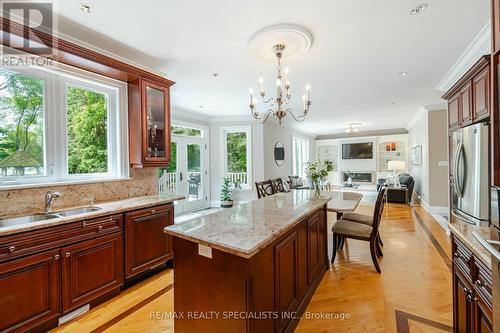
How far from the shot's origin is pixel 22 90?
2.34 m

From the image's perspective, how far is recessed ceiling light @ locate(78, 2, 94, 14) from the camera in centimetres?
197

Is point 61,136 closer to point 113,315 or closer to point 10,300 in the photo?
point 10,300

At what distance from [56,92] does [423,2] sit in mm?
3672

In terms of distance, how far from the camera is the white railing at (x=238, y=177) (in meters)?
7.07

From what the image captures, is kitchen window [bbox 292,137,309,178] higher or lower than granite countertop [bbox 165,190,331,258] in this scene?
higher

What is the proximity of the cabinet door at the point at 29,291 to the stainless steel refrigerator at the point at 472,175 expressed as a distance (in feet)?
12.9

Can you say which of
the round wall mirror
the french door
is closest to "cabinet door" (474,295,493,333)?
the french door

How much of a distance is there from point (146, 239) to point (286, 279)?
169 centimetres

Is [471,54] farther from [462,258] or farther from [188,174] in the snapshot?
[188,174]

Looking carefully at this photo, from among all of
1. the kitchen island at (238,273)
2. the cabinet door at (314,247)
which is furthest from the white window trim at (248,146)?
the kitchen island at (238,273)

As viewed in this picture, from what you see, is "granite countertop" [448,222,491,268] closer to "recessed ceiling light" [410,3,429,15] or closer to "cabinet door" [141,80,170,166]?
"recessed ceiling light" [410,3,429,15]

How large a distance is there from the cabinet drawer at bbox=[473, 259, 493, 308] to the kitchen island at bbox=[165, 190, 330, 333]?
98 centimetres

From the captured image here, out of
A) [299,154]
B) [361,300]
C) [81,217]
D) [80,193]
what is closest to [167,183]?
[80,193]

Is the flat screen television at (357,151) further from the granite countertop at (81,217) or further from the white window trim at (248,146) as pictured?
the granite countertop at (81,217)
